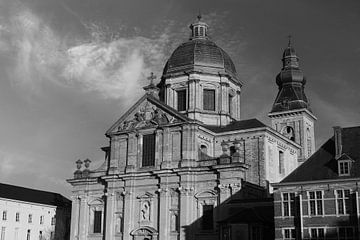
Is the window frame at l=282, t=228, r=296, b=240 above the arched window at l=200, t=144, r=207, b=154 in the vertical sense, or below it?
below

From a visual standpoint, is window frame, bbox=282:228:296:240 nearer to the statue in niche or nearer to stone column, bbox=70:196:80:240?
the statue in niche


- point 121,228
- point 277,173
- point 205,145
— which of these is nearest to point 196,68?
point 205,145

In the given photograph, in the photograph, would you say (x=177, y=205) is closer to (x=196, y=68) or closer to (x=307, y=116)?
(x=196, y=68)

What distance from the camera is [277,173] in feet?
190

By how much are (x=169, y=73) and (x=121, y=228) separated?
17996 mm

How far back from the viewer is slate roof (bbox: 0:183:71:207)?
7100cm

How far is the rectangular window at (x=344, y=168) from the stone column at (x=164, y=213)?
1863 cm

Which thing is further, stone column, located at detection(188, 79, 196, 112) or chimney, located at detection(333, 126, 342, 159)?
stone column, located at detection(188, 79, 196, 112)

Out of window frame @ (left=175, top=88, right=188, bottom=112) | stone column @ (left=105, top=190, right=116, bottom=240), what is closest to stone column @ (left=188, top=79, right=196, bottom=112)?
window frame @ (left=175, top=88, right=188, bottom=112)

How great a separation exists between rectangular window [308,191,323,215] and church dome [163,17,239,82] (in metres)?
25.0

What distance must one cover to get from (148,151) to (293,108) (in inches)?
1083

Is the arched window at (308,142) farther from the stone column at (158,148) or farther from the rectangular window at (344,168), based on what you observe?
the rectangular window at (344,168)

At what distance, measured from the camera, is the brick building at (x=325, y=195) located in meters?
39.6

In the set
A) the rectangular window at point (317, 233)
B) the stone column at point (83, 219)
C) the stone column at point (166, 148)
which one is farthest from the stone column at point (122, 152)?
the rectangular window at point (317, 233)
